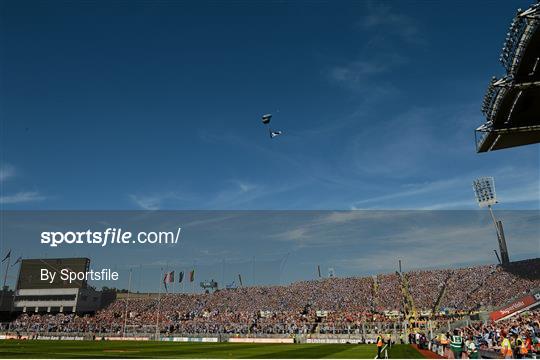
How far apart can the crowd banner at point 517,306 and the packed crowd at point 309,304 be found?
22.7ft

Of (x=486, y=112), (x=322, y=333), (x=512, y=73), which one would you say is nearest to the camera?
(x=512, y=73)

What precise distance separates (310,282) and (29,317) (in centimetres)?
5346

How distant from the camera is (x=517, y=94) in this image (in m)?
33.0

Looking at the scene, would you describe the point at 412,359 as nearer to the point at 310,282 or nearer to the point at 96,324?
the point at 96,324

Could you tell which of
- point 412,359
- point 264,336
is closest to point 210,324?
point 264,336

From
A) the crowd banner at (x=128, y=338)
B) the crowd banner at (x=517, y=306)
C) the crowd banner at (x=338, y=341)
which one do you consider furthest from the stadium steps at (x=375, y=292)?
the crowd banner at (x=128, y=338)

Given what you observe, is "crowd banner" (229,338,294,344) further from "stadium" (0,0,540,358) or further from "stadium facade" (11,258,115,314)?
"stadium facade" (11,258,115,314)

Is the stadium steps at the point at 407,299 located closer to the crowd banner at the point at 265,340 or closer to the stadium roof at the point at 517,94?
the crowd banner at the point at 265,340

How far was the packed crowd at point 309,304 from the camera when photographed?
2435 inches

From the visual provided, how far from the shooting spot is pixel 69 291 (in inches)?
3406

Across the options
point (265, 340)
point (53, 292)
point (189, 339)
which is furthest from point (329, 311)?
point (53, 292)

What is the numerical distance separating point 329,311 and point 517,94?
46.7 meters

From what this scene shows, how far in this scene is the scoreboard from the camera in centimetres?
8806

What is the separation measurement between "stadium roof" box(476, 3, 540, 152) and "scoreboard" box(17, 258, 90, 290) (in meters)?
76.5
